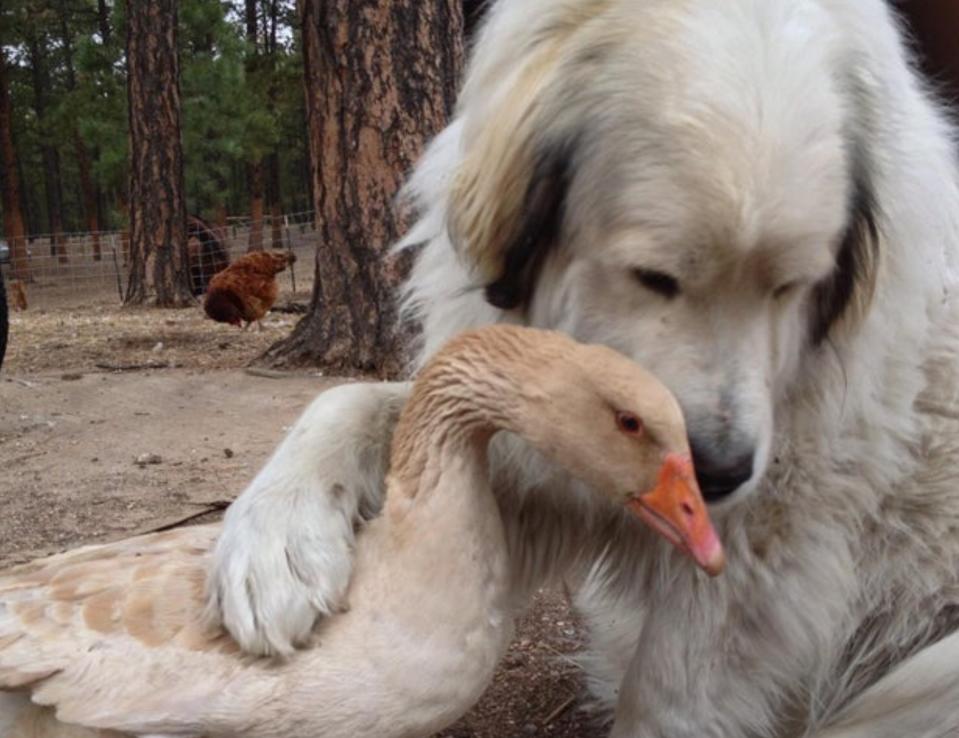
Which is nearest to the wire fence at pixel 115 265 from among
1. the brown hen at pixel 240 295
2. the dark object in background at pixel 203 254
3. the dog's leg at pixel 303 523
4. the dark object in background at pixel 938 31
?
the dark object in background at pixel 203 254

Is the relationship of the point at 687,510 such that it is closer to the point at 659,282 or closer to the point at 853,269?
the point at 659,282

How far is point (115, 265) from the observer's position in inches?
693

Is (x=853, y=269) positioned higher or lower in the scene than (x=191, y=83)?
lower

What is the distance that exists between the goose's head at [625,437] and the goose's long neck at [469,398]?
2cm

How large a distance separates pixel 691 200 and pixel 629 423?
38 cm

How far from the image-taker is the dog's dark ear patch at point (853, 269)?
6.91 feet

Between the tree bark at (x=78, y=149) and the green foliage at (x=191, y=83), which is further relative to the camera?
the tree bark at (x=78, y=149)

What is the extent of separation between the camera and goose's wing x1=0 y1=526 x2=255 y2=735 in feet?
6.18

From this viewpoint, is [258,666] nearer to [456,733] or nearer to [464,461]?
[464,461]

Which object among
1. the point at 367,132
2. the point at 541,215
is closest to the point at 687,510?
the point at 541,215

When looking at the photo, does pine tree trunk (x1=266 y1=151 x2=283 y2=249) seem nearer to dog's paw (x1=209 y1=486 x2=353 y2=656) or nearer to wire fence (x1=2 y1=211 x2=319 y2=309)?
wire fence (x1=2 y1=211 x2=319 y2=309)

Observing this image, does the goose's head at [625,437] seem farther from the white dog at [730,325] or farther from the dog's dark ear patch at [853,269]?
the dog's dark ear patch at [853,269]

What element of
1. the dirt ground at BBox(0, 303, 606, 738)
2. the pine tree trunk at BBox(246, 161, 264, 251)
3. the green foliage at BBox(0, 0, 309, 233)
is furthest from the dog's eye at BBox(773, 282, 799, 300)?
the pine tree trunk at BBox(246, 161, 264, 251)

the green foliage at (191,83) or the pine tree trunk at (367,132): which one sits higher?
the green foliage at (191,83)
